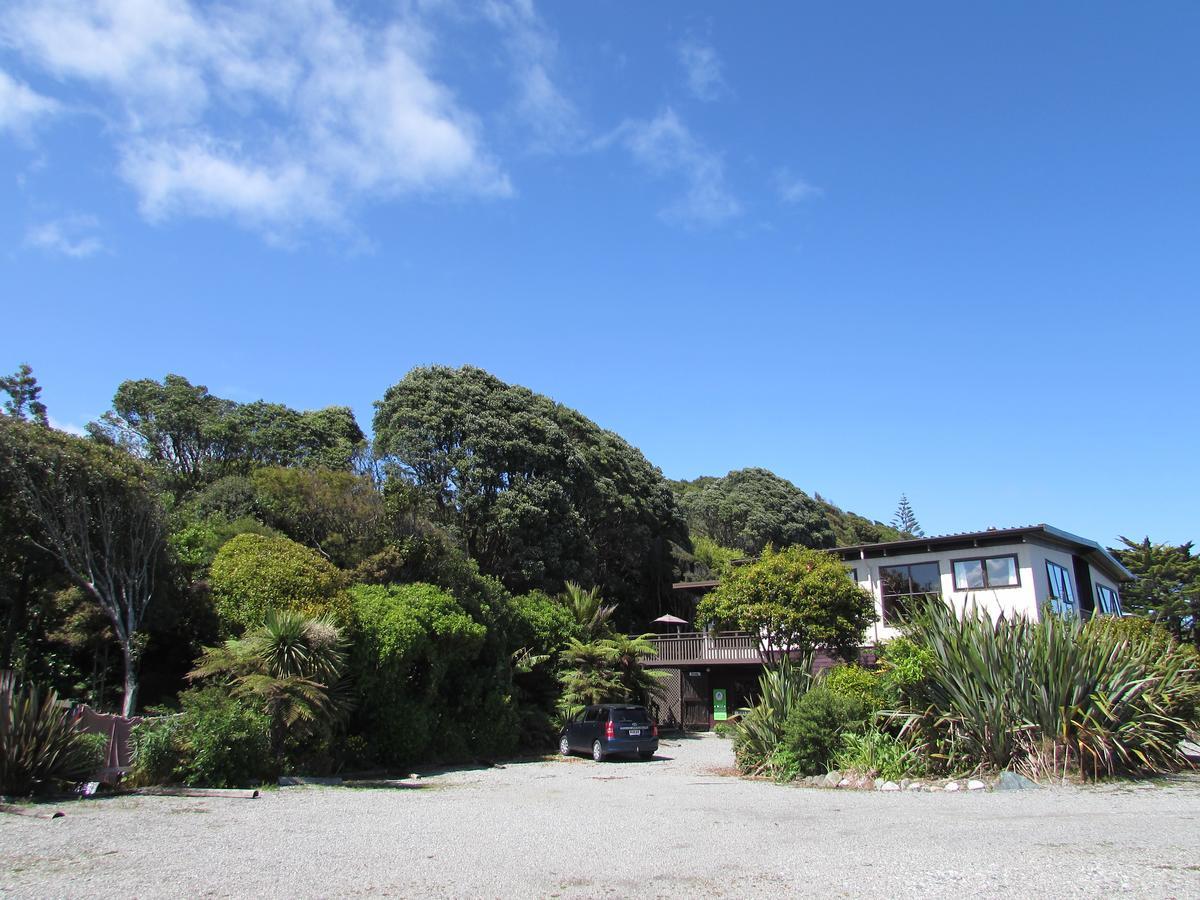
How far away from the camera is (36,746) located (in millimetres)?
11055

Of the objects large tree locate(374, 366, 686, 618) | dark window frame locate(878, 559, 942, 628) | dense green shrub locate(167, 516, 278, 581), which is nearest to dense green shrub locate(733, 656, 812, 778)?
dark window frame locate(878, 559, 942, 628)

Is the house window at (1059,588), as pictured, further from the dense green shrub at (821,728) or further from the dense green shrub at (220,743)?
the dense green shrub at (220,743)

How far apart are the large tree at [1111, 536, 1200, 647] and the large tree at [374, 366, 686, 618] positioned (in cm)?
2147

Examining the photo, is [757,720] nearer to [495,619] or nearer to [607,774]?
[607,774]

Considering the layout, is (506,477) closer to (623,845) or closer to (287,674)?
(287,674)

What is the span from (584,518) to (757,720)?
19.7 metres

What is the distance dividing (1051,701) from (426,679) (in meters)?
13.2

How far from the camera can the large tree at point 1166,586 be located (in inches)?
1264

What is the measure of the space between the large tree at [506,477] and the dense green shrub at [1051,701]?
1896 cm

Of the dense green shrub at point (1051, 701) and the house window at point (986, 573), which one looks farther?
the house window at point (986, 573)

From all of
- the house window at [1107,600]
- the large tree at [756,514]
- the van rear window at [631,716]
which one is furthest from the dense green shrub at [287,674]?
the large tree at [756,514]

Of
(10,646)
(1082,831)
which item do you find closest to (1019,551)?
(1082,831)

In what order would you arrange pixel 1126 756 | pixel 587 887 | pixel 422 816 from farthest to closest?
pixel 1126 756
pixel 422 816
pixel 587 887

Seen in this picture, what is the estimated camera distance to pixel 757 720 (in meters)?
16.9
